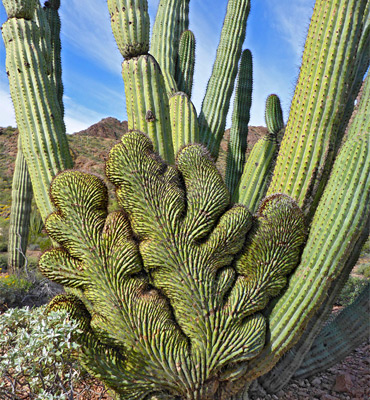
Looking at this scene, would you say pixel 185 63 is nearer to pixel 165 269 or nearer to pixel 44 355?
pixel 165 269

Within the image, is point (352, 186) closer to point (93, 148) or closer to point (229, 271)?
point (229, 271)

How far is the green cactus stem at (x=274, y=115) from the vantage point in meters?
4.58

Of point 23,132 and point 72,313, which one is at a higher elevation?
point 23,132

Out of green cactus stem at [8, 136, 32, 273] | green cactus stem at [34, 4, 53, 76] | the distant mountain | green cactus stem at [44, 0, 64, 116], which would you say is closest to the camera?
green cactus stem at [34, 4, 53, 76]

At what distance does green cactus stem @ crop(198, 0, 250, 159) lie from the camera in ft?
16.8

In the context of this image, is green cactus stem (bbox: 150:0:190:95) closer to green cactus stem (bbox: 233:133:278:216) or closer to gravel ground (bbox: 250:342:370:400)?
green cactus stem (bbox: 233:133:278:216)

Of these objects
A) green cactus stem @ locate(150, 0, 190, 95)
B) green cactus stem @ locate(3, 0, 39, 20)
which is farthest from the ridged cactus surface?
green cactus stem @ locate(150, 0, 190, 95)

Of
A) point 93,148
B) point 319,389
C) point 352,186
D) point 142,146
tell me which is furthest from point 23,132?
point 93,148

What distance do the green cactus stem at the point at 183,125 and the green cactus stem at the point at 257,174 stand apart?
2.67 feet

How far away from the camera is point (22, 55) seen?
3355 millimetres

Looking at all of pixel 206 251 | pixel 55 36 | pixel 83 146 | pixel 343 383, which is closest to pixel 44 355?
pixel 206 251

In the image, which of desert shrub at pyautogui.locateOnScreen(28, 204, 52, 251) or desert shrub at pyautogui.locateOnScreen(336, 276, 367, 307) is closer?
desert shrub at pyautogui.locateOnScreen(336, 276, 367, 307)

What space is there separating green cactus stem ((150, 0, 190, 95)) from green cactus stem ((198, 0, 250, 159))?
1.83 ft

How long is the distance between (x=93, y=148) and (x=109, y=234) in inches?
1087
